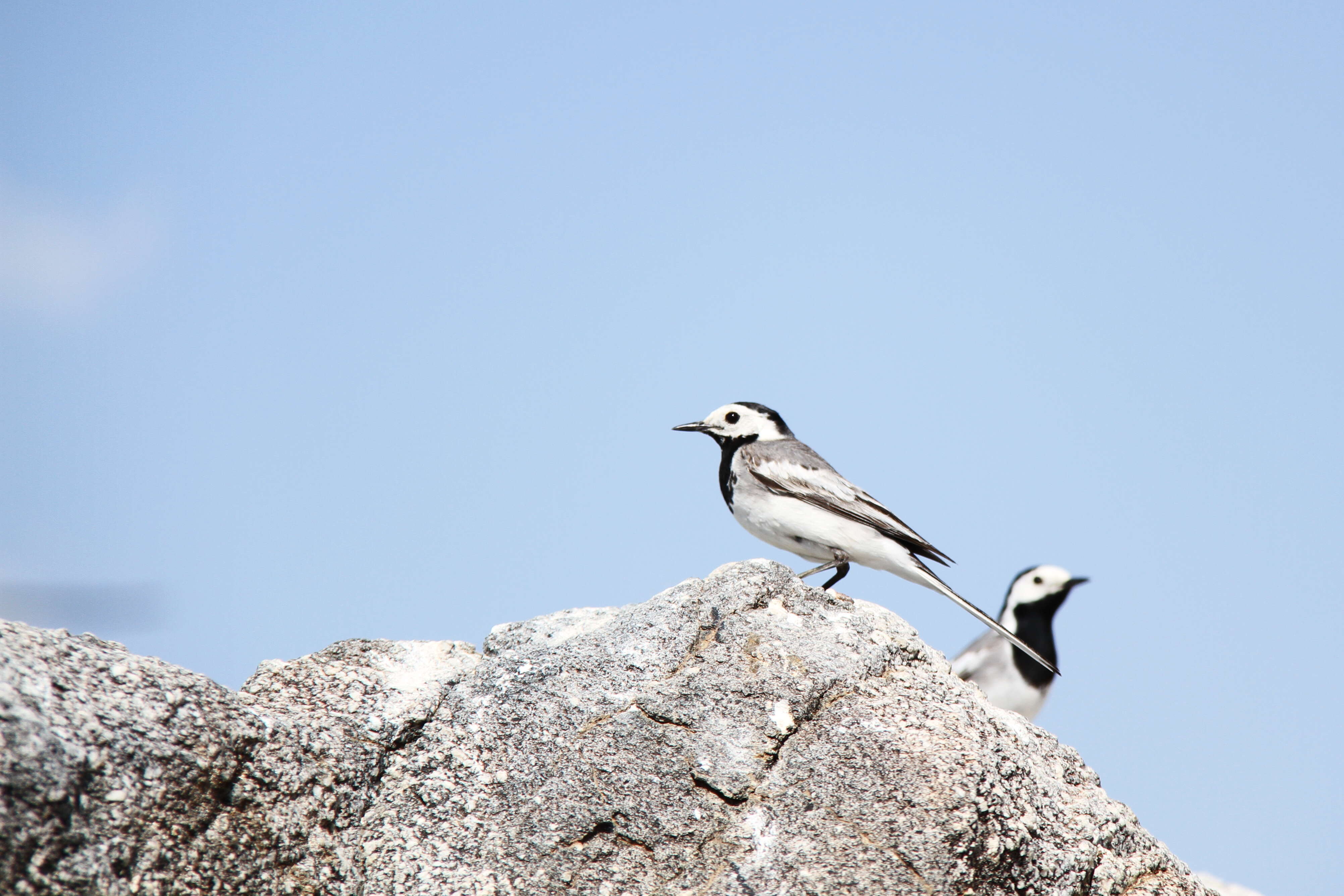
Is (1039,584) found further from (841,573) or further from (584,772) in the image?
(584,772)

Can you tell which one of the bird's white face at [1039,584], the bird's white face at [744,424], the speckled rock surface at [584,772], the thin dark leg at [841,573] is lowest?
the speckled rock surface at [584,772]

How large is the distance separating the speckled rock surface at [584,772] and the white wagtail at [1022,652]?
6452mm

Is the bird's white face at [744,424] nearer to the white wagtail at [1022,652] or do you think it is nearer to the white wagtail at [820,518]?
the white wagtail at [820,518]

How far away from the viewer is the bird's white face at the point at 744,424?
8.70m

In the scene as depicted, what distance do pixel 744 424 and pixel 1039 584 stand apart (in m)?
4.88

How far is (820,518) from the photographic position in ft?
24.4

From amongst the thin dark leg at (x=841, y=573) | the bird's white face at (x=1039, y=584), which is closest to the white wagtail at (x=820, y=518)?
the thin dark leg at (x=841, y=573)

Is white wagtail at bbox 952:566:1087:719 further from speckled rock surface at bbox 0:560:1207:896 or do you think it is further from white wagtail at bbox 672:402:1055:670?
speckled rock surface at bbox 0:560:1207:896

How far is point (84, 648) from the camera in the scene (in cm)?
397

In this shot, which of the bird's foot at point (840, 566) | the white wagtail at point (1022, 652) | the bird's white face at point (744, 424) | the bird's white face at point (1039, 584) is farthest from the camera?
the bird's white face at point (1039, 584)

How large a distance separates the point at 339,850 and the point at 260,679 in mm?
892

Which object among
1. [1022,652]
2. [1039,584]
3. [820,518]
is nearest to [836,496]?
[820,518]

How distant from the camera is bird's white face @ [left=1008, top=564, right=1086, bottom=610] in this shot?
1180 cm

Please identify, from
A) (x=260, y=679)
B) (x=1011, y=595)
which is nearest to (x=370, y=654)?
(x=260, y=679)
